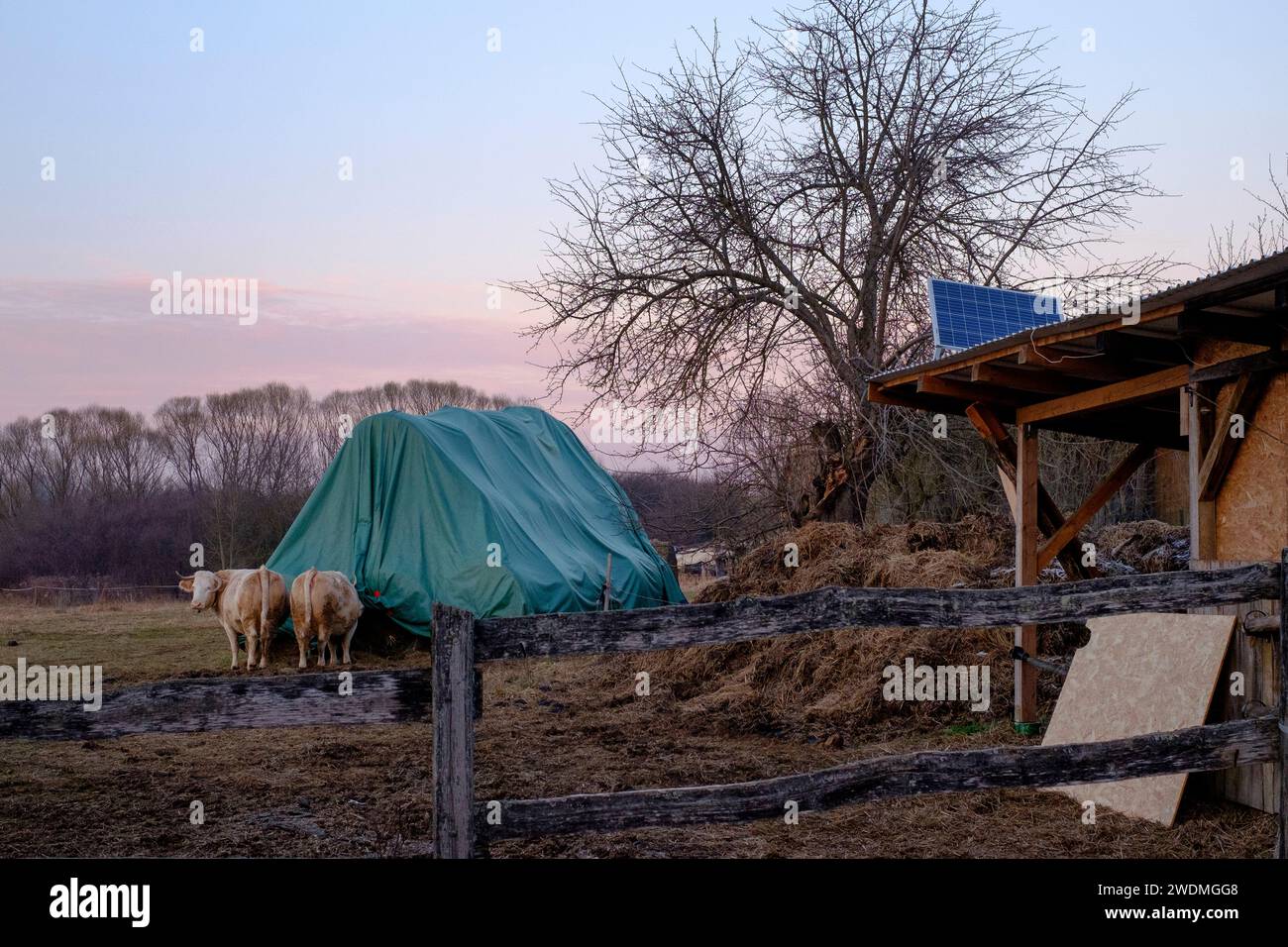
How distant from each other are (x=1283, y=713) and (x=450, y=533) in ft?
39.4

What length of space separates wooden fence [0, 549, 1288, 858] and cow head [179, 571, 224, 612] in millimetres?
9791

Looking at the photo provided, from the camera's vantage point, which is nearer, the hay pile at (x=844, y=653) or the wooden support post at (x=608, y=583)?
the hay pile at (x=844, y=653)

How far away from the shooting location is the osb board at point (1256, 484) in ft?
19.3

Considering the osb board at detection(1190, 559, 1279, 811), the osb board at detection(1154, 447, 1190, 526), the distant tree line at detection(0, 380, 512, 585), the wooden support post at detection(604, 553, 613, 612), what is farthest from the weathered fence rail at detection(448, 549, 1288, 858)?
the distant tree line at detection(0, 380, 512, 585)

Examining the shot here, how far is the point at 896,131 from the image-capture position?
15.3 metres

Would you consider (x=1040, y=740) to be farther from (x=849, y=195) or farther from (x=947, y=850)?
(x=849, y=195)

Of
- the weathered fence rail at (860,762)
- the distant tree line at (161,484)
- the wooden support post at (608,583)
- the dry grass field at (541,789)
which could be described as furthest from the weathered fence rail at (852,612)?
the distant tree line at (161,484)

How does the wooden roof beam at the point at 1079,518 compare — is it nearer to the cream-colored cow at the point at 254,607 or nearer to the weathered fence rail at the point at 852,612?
the weathered fence rail at the point at 852,612

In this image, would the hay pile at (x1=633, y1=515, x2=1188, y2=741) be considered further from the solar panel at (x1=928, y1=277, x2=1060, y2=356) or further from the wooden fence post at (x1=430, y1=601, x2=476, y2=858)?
the wooden fence post at (x1=430, y1=601, x2=476, y2=858)

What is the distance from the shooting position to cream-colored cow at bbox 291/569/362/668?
41.9 ft

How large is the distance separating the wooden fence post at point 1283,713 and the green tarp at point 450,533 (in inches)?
411

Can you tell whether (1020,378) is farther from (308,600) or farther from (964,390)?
(308,600)

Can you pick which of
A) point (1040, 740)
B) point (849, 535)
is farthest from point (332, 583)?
point (1040, 740)

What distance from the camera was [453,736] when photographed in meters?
4.09
